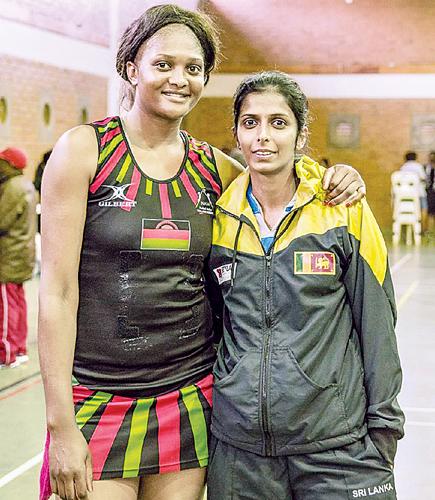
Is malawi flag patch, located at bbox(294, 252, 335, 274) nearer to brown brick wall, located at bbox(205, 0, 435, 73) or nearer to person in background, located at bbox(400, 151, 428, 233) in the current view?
person in background, located at bbox(400, 151, 428, 233)

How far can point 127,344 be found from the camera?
87.9 inches

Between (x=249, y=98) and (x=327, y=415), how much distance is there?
80 centimetres

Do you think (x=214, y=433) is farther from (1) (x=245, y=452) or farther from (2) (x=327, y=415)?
(2) (x=327, y=415)

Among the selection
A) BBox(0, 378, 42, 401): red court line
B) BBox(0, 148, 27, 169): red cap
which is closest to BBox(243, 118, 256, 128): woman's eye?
BBox(0, 378, 42, 401): red court line

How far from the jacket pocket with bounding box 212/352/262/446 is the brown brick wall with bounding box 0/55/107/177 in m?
11.5

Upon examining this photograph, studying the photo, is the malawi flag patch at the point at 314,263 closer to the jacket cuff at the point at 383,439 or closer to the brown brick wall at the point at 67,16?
the jacket cuff at the point at 383,439

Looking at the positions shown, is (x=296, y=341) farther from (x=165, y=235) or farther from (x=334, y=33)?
(x=334, y=33)

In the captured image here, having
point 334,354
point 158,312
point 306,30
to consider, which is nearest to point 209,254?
point 158,312

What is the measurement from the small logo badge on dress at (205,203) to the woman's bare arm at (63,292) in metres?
0.29

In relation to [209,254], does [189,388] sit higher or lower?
lower

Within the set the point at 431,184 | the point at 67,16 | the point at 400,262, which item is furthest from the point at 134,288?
the point at 431,184

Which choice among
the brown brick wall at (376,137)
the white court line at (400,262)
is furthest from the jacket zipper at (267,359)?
the brown brick wall at (376,137)

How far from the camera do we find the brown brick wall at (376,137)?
19922 mm

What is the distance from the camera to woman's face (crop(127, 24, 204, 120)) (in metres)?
2.22
